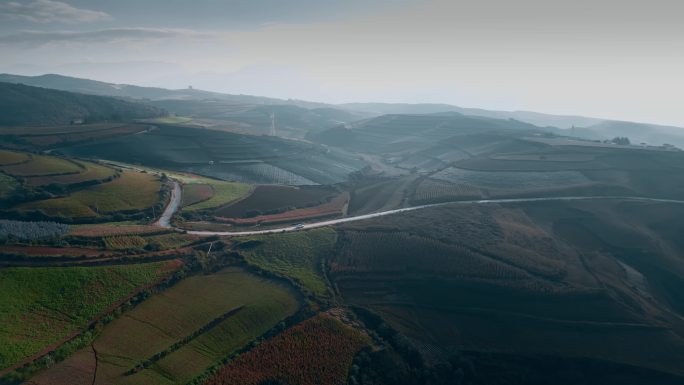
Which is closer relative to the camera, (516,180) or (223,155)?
(516,180)

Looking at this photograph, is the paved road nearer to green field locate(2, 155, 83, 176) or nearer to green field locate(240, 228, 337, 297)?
green field locate(240, 228, 337, 297)

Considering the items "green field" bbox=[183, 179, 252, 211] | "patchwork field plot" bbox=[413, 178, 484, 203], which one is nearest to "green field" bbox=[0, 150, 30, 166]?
"green field" bbox=[183, 179, 252, 211]

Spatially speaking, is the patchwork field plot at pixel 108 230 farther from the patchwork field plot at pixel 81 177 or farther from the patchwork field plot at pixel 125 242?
the patchwork field plot at pixel 81 177

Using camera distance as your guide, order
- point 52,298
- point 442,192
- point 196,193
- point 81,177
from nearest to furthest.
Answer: point 52,298, point 81,177, point 196,193, point 442,192

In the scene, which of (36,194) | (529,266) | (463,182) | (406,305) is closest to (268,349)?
(406,305)

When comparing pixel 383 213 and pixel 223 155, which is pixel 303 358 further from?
pixel 223 155

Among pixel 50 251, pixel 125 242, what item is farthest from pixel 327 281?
pixel 50 251

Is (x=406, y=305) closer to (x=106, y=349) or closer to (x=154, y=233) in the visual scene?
(x=106, y=349)

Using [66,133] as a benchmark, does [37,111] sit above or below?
above
